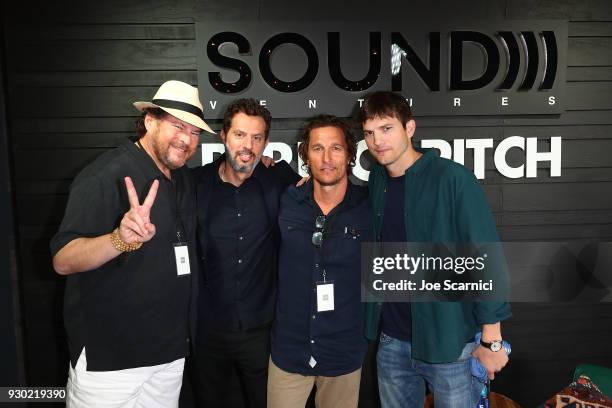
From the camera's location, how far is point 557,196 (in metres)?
3.21

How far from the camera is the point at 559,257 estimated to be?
127 inches

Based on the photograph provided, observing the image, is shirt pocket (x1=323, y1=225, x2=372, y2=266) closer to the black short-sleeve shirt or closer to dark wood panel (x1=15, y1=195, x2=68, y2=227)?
the black short-sleeve shirt

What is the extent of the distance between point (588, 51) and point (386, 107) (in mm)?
2001

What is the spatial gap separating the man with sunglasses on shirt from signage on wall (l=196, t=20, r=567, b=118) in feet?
2.89

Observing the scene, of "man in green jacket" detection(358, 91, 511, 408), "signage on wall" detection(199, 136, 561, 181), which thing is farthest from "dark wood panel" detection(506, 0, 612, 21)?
"man in green jacket" detection(358, 91, 511, 408)

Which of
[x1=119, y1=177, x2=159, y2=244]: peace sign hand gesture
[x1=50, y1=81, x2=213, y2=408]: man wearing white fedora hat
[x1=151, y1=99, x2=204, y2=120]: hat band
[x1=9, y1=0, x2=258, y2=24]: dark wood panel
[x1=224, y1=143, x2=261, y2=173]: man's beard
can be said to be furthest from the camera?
[x1=9, y1=0, x2=258, y2=24]: dark wood panel

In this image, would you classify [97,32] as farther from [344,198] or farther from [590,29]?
[590,29]

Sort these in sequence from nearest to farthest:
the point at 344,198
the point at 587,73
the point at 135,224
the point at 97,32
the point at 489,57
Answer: the point at 135,224 → the point at 344,198 → the point at 97,32 → the point at 489,57 → the point at 587,73

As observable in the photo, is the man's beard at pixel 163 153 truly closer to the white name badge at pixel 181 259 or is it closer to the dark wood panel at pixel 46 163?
the white name badge at pixel 181 259

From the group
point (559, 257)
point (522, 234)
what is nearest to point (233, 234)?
point (522, 234)

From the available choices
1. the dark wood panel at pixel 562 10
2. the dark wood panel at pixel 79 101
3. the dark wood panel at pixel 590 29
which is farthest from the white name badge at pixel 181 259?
the dark wood panel at pixel 590 29

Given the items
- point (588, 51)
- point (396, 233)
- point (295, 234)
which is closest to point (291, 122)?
point (295, 234)

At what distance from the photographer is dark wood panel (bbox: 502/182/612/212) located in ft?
10.5

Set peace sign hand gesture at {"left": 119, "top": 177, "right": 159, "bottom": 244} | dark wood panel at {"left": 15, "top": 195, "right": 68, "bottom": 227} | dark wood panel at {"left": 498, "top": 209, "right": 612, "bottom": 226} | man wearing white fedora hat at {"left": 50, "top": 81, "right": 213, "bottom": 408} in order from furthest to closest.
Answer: dark wood panel at {"left": 498, "top": 209, "right": 612, "bottom": 226} → dark wood panel at {"left": 15, "top": 195, "right": 68, "bottom": 227} → man wearing white fedora hat at {"left": 50, "top": 81, "right": 213, "bottom": 408} → peace sign hand gesture at {"left": 119, "top": 177, "right": 159, "bottom": 244}
